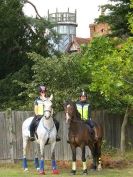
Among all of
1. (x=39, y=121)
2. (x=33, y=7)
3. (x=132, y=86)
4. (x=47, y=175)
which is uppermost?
(x=33, y=7)

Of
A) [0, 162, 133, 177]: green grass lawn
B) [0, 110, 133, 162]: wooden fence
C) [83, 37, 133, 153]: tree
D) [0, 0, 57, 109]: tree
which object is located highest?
[0, 0, 57, 109]: tree

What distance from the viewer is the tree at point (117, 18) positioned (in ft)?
95.6

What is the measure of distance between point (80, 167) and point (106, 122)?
6138 millimetres

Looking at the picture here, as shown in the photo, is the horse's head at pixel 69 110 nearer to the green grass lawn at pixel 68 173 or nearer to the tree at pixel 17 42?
the green grass lawn at pixel 68 173

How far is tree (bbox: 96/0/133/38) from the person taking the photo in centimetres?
2914

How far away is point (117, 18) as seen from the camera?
29.4 metres

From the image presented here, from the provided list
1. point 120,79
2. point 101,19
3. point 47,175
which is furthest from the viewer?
point 101,19

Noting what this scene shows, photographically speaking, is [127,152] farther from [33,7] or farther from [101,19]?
[33,7]

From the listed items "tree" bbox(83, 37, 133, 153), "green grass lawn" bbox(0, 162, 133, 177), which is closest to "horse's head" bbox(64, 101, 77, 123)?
"green grass lawn" bbox(0, 162, 133, 177)

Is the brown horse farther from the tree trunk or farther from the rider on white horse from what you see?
the tree trunk

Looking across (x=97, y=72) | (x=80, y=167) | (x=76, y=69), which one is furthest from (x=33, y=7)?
(x=80, y=167)

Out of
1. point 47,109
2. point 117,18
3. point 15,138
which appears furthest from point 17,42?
point 47,109

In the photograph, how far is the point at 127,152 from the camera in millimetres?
25547

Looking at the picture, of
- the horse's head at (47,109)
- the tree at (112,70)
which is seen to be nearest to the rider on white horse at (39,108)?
the horse's head at (47,109)
